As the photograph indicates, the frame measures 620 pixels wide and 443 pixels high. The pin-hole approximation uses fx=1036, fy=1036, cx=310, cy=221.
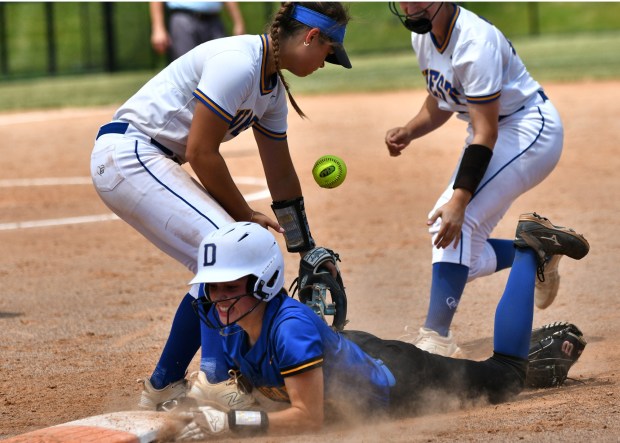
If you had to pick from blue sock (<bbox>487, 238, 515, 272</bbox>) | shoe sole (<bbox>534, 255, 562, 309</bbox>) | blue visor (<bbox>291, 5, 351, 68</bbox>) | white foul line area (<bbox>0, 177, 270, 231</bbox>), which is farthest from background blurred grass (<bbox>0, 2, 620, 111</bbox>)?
blue visor (<bbox>291, 5, 351, 68</bbox>)

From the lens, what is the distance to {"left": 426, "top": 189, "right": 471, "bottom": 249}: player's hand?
4.52 m

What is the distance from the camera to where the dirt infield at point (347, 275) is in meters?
4.03

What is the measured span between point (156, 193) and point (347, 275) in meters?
2.98

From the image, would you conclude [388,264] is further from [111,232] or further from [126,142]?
[126,142]

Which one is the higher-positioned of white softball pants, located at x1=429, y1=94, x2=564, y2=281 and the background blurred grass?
the background blurred grass

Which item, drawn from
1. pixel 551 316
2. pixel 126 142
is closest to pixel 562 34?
pixel 551 316

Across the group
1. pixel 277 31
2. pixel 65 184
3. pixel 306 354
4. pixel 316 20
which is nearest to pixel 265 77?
pixel 277 31

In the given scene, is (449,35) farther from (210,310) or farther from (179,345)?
(179,345)

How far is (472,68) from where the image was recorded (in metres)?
4.62

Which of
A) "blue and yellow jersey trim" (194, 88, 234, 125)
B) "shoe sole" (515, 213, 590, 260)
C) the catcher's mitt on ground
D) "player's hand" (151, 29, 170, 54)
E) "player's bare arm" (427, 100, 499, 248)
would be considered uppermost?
"player's hand" (151, 29, 170, 54)

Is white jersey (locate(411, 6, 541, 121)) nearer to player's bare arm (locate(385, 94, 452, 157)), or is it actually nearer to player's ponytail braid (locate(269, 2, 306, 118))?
player's bare arm (locate(385, 94, 452, 157))

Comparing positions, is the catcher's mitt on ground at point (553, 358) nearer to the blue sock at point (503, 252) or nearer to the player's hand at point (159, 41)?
the blue sock at point (503, 252)

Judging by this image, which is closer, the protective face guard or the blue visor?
the protective face guard

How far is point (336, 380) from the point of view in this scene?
12.2 feet
